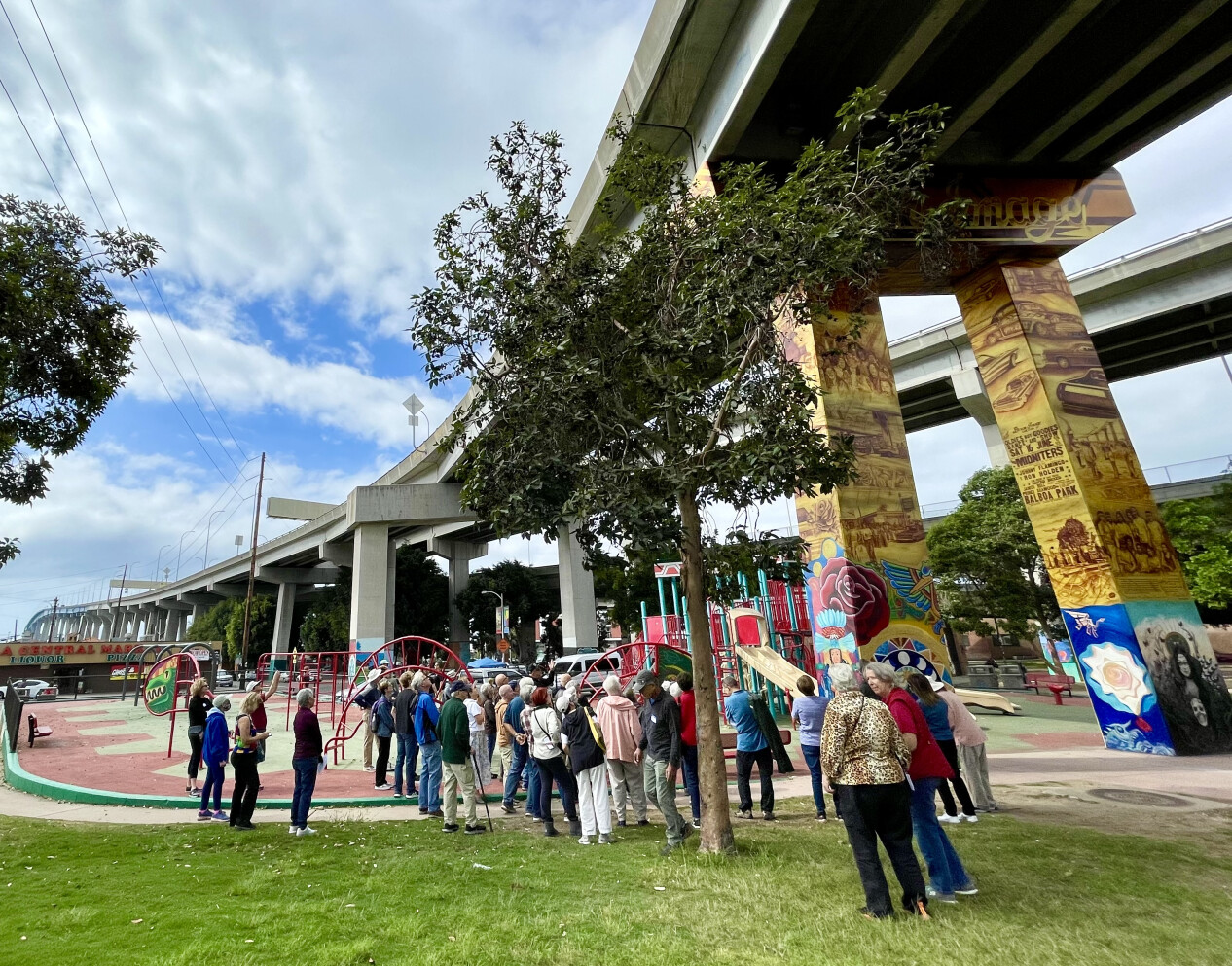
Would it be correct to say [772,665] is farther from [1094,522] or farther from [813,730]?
[1094,522]

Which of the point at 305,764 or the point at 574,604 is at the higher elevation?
the point at 574,604

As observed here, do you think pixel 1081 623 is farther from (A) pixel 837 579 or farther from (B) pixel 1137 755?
(A) pixel 837 579

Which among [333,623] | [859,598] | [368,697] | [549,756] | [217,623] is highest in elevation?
[217,623]

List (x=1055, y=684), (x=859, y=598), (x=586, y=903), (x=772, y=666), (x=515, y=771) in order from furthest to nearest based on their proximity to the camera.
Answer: (x=1055, y=684), (x=772, y=666), (x=859, y=598), (x=515, y=771), (x=586, y=903)

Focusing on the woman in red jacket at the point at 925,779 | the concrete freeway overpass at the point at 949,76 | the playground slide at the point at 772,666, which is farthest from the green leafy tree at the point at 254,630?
the woman in red jacket at the point at 925,779

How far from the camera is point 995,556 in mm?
28219

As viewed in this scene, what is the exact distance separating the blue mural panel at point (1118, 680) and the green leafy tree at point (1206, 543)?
51.5 feet

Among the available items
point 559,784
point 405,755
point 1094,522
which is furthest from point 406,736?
point 1094,522

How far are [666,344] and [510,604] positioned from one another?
156 ft

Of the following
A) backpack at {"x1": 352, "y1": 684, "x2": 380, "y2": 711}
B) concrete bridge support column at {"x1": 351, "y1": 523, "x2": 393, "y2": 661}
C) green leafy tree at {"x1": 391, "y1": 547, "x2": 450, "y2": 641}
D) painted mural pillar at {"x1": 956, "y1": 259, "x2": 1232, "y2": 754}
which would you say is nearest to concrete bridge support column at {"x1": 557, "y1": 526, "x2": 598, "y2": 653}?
concrete bridge support column at {"x1": 351, "y1": 523, "x2": 393, "y2": 661}

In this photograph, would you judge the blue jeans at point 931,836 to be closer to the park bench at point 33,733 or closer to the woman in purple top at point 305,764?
the woman in purple top at point 305,764

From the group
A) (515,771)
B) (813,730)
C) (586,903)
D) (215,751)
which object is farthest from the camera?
(515,771)

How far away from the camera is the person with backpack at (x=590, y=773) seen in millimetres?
7105

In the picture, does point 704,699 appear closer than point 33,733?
Yes
